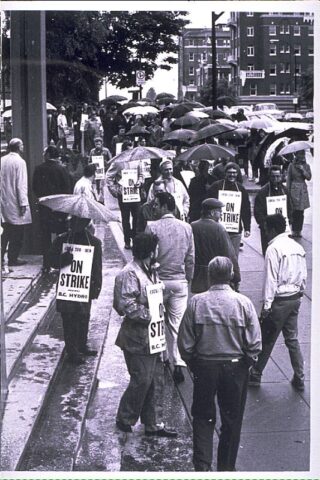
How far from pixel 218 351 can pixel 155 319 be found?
881 millimetres

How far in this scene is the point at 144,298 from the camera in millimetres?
6875

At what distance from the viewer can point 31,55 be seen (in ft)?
35.1

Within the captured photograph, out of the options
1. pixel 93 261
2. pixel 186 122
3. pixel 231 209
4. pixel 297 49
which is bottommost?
pixel 93 261

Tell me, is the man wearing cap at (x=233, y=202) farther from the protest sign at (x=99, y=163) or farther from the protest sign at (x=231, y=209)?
the protest sign at (x=99, y=163)

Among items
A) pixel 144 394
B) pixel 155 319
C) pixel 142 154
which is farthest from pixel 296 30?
pixel 142 154

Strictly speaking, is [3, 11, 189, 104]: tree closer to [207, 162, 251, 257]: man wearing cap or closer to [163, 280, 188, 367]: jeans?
[207, 162, 251, 257]: man wearing cap

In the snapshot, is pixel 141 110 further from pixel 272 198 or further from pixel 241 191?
pixel 272 198

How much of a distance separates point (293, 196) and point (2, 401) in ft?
25.8

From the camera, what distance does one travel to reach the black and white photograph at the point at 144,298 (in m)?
6.24

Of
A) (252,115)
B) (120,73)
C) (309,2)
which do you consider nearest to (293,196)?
(120,73)

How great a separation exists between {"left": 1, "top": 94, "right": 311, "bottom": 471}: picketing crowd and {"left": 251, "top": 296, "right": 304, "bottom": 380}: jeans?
0.01 metres

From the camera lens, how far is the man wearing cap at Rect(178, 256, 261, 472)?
242 inches

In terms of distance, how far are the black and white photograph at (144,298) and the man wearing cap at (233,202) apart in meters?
0.02

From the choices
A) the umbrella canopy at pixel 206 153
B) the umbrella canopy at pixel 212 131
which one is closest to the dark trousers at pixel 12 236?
the umbrella canopy at pixel 206 153
